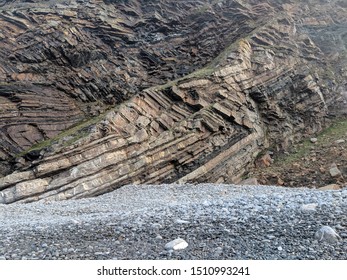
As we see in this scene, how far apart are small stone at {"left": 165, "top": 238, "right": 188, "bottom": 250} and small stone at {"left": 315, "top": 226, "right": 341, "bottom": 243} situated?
2.60m

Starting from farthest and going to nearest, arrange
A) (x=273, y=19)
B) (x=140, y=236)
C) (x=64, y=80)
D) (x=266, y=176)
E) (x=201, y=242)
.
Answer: (x=273, y=19) → (x=64, y=80) → (x=266, y=176) → (x=140, y=236) → (x=201, y=242)

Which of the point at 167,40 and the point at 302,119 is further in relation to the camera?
the point at 167,40

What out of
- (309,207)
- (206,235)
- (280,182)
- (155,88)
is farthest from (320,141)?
(206,235)

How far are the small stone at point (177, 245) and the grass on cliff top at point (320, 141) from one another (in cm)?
2009

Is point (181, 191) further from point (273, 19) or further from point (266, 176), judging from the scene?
point (273, 19)

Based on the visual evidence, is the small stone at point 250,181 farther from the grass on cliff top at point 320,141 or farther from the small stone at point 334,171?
the small stone at point 334,171

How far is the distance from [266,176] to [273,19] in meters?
20.0

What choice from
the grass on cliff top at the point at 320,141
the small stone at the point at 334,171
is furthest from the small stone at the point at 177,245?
the grass on cliff top at the point at 320,141

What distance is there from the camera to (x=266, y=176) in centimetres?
2356

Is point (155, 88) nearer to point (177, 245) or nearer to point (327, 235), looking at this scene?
point (177, 245)

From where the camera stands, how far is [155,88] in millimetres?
25078

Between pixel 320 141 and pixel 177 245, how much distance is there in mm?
24096

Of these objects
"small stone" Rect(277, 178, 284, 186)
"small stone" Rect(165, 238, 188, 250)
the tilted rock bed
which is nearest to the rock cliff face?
"small stone" Rect(277, 178, 284, 186)

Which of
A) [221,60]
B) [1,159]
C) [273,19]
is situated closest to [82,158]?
[1,159]
